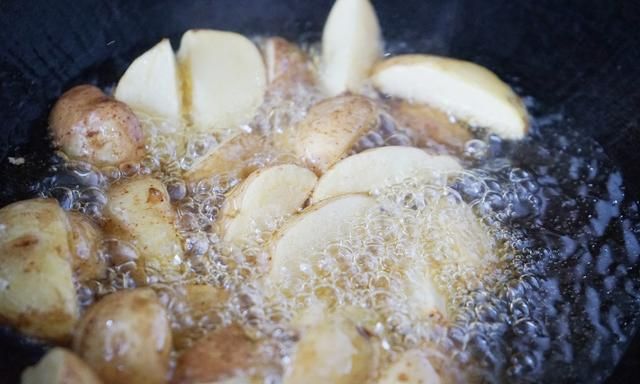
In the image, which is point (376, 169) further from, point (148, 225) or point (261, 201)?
point (148, 225)

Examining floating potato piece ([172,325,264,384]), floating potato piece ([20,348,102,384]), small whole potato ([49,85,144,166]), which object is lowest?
floating potato piece ([172,325,264,384])

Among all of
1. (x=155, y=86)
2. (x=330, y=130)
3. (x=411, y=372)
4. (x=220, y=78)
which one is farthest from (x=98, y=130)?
(x=411, y=372)

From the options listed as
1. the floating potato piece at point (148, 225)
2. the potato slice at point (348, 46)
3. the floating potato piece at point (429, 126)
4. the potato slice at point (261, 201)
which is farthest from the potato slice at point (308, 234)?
the potato slice at point (348, 46)

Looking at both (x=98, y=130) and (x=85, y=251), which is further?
(x=98, y=130)

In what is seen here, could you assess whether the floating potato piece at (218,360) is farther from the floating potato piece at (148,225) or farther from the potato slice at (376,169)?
the potato slice at (376,169)

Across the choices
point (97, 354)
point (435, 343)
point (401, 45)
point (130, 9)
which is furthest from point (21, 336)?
point (401, 45)

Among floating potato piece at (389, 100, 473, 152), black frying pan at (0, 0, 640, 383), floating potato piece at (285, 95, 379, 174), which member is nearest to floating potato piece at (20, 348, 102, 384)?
black frying pan at (0, 0, 640, 383)

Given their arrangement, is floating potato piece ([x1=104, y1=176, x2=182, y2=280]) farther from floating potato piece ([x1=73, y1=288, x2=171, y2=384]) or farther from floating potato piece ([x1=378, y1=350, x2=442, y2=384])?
floating potato piece ([x1=378, y1=350, x2=442, y2=384])
